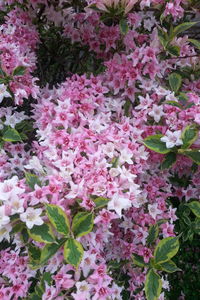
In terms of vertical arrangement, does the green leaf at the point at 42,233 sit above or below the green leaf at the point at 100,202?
below

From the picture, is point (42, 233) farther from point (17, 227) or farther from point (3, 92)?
point (3, 92)

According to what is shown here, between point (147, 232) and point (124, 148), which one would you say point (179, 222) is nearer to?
point (147, 232)

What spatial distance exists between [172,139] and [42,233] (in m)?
0.69

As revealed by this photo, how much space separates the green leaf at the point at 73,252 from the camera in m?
1.22

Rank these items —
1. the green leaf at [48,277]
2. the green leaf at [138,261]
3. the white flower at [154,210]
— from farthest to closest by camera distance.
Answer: the white flower at [154,210], the green leaf at [138,261], the green leaf at [48,277]

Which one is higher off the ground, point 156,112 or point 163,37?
point 163,37

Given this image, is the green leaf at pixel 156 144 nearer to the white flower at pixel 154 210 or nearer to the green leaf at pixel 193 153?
the green leaf at pixel 193 153

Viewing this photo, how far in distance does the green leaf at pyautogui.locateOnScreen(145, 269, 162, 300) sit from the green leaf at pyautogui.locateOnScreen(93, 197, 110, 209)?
0.46m

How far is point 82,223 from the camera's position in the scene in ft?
4.22

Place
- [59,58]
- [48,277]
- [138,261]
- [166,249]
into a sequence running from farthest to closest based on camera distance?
[59,58] < [138,261] < [166,249] < [48,277]

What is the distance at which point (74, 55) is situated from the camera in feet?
8.38

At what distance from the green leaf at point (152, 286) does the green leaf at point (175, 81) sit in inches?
35.6

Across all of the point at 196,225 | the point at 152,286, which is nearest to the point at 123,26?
the point at 196,225

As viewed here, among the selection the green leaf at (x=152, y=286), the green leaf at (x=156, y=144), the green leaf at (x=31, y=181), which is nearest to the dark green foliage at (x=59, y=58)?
the green leaf at (x=156, y=144)
